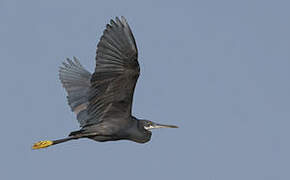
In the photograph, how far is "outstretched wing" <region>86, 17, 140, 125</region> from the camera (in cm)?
1277

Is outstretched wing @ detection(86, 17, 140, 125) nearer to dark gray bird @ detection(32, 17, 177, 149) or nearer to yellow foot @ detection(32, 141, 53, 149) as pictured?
dark gray bird @ detection(32, 17, 177, 149)

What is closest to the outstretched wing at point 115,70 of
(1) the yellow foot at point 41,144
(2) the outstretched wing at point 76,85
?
(1) the yellow foot at point 41,144

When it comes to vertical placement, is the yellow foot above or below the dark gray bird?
below

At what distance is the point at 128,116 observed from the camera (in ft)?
46.2

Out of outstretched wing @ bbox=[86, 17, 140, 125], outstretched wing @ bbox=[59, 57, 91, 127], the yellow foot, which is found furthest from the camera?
outstretched wing @ bbox=[59, 57, 91, 127]

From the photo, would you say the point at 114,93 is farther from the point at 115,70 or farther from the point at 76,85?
the point at 76,85

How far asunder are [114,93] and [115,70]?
61 centimetres

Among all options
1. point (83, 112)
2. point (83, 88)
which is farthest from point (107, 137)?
point (83, 88)

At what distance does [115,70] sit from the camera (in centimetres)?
1307

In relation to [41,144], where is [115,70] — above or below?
above

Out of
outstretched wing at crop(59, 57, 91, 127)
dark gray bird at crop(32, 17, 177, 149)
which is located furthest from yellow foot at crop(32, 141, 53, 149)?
outstretched wing at crop(59, 57, 91, 127)

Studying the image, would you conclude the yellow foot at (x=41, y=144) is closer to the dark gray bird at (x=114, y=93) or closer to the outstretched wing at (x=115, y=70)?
the dark gray bird at (x=114, y=93)

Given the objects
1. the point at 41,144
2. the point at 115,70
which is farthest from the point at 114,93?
the point at 41,144

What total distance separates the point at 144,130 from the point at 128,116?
79cm
